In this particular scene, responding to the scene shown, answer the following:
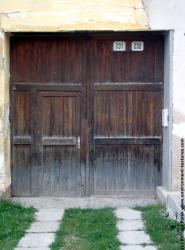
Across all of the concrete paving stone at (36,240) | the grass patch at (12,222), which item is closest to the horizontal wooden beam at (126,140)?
the grass patch at (12,222)

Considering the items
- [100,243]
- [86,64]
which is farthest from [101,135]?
[100,243]

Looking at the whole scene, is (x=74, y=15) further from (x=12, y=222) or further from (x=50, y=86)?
(x=12, y=222)

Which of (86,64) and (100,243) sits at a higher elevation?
(86,64)

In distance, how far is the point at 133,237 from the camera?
6609 millimetres

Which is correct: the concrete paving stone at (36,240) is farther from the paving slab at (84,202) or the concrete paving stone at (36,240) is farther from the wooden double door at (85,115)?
the wooden double door at (85,115)

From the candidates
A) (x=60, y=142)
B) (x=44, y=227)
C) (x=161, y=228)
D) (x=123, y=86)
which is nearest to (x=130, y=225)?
(x=161, y=228)

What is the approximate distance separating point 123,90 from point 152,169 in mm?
1257

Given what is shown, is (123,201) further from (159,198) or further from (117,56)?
(117,56)

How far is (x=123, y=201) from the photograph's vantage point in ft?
27.9

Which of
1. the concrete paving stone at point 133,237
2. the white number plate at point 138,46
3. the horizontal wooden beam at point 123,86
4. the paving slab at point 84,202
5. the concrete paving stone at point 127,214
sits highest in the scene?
the white number plate at point 138,46

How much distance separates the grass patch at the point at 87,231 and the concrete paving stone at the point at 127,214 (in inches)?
3.8

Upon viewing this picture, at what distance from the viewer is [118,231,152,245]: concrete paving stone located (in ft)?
21.1

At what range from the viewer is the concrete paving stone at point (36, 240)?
250 inches

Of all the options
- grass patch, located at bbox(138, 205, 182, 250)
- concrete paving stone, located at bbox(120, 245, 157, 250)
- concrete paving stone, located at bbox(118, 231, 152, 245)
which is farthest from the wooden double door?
concrete paving stone, located at bbox(120, 245, 157, 250)
